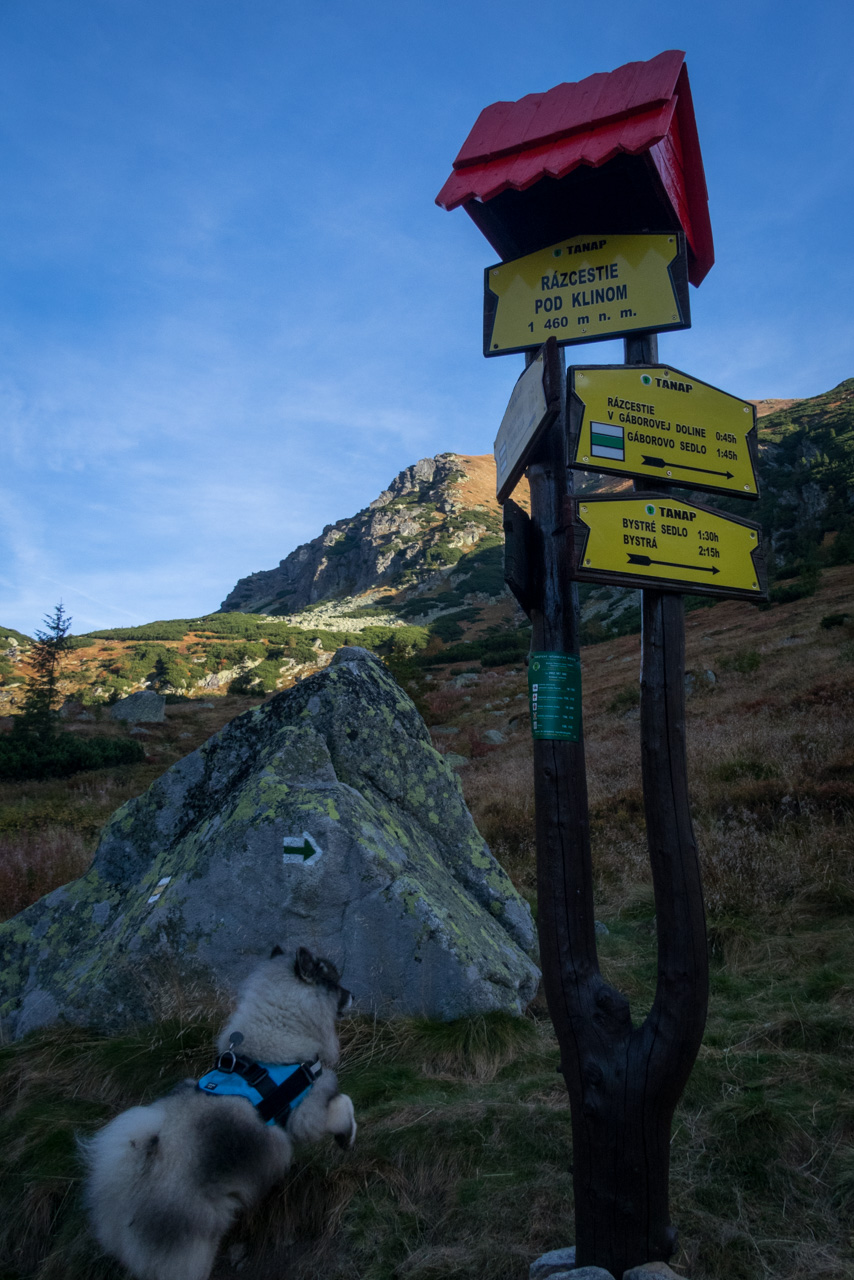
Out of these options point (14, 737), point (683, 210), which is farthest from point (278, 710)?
point (14, 737)

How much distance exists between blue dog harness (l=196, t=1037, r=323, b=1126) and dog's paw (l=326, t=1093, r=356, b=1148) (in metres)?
0.19

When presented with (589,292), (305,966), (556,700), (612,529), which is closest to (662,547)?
(612,529)

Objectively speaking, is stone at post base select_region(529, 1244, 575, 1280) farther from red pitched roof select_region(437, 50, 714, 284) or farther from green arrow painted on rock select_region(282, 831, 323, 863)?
red pitched roof select_region(437, 50, 714, 284)

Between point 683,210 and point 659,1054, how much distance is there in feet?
12.6

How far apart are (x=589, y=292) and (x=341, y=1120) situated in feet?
13.1

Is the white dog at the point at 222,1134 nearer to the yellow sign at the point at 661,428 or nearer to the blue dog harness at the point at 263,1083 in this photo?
the blue dog harness at the point at 263,1083

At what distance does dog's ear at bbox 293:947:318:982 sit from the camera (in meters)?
3.28

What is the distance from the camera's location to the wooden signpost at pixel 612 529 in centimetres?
253

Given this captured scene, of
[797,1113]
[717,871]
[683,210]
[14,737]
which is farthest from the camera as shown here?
[14,737]

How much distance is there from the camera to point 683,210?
3.52 m

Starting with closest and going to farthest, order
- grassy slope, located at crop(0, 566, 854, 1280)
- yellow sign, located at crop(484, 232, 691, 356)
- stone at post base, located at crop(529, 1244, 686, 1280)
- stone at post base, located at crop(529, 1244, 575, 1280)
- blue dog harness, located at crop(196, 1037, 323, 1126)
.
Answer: stone at post base, located at crop(529, 1244, 686, 1280) < stone at post base, located at crop(529, 1244, 575, 1280) < grassy slope, located at crop(0, 566, 854, 1280) < blue dog harness, located at crop(196, 1037, 323, 1126) < yellow sign, located at crop(484, 232, 691, 356)

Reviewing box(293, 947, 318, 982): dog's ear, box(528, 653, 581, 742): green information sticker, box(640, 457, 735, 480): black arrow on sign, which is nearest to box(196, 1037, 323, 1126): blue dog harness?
box(293, 947, 318, 982): dog's ear

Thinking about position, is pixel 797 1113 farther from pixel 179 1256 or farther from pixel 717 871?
pixel 717 871

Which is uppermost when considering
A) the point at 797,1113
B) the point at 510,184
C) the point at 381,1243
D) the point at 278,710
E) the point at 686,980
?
the point at 510,184
